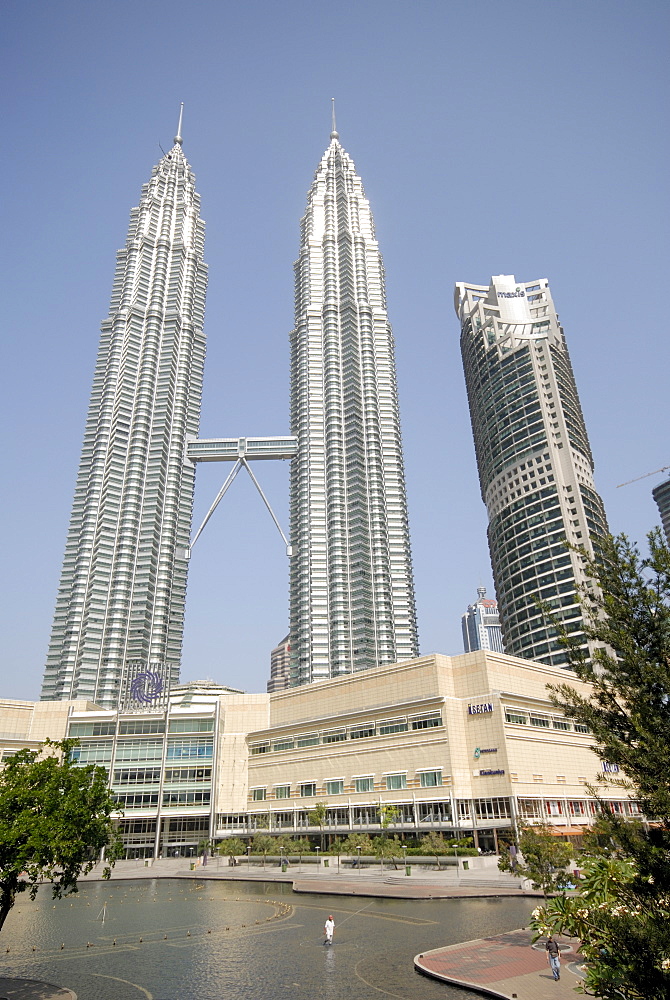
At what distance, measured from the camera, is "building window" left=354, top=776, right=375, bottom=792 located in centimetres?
8750

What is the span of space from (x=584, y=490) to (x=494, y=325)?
61.4 m

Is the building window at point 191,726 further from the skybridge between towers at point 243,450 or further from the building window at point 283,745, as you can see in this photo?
the skybridge between towers at point 243,450

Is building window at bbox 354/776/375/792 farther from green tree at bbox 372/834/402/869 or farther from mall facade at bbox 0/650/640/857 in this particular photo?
green tree at bbox 372/834/402/869

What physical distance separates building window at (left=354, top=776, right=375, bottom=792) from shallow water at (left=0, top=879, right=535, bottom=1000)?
34.6m

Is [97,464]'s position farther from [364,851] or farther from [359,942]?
[359,942]

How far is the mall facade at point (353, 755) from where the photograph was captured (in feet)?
260

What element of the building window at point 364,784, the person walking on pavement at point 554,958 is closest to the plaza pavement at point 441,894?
the person walking on pavement at point 554,958

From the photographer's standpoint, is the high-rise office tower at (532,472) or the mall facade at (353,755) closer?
the mall facade at (353,755)

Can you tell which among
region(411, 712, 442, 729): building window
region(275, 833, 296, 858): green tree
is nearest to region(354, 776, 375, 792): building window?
region(411, 712, 442, 729): building window

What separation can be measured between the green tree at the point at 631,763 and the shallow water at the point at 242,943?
10.7 meters

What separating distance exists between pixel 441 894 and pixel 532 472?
136 m

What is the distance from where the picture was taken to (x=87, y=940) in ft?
119

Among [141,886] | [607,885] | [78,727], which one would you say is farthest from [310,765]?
[607,885]

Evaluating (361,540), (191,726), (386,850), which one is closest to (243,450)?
(361,540)
